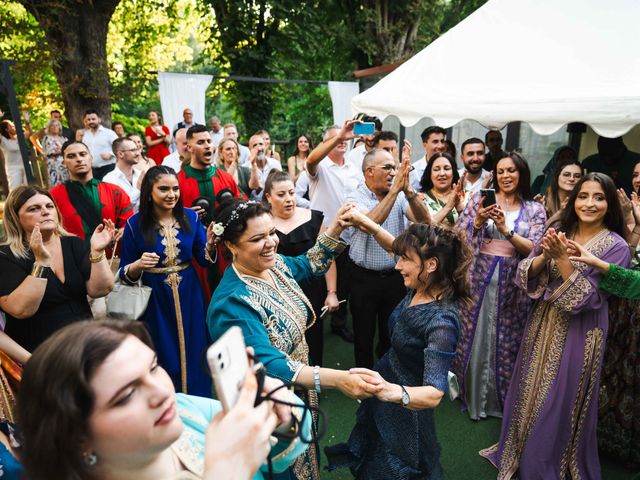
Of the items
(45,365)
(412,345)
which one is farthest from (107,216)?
(45,365)

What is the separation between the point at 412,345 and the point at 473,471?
149cm

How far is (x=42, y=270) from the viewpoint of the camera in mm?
2375

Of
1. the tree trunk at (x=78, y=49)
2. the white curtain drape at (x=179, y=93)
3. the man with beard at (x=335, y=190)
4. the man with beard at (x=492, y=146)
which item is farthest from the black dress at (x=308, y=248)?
the white curtain drape at (x=179, y=93)

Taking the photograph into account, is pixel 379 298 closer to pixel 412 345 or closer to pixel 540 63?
pixel 412 345

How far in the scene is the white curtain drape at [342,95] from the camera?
11.9m

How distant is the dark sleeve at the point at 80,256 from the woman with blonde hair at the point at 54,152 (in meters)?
5.34

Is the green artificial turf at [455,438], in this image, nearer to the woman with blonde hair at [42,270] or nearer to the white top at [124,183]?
the woman with blonde hair at [42,270]

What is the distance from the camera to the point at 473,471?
2922mm

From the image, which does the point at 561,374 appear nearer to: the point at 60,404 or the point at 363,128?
the point at 363,128

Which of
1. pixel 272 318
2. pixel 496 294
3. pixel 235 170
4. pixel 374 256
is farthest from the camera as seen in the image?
pixel 235 170

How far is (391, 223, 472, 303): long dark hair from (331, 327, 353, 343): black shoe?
2.70 m

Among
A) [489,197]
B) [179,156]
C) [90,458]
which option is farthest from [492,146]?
[90,458]

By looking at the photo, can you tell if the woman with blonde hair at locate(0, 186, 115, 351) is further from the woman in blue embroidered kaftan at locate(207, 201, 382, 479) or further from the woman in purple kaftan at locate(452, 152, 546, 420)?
the woman in purple kaftan at locate(452, 152, 546, 420)

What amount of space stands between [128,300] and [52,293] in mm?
602
